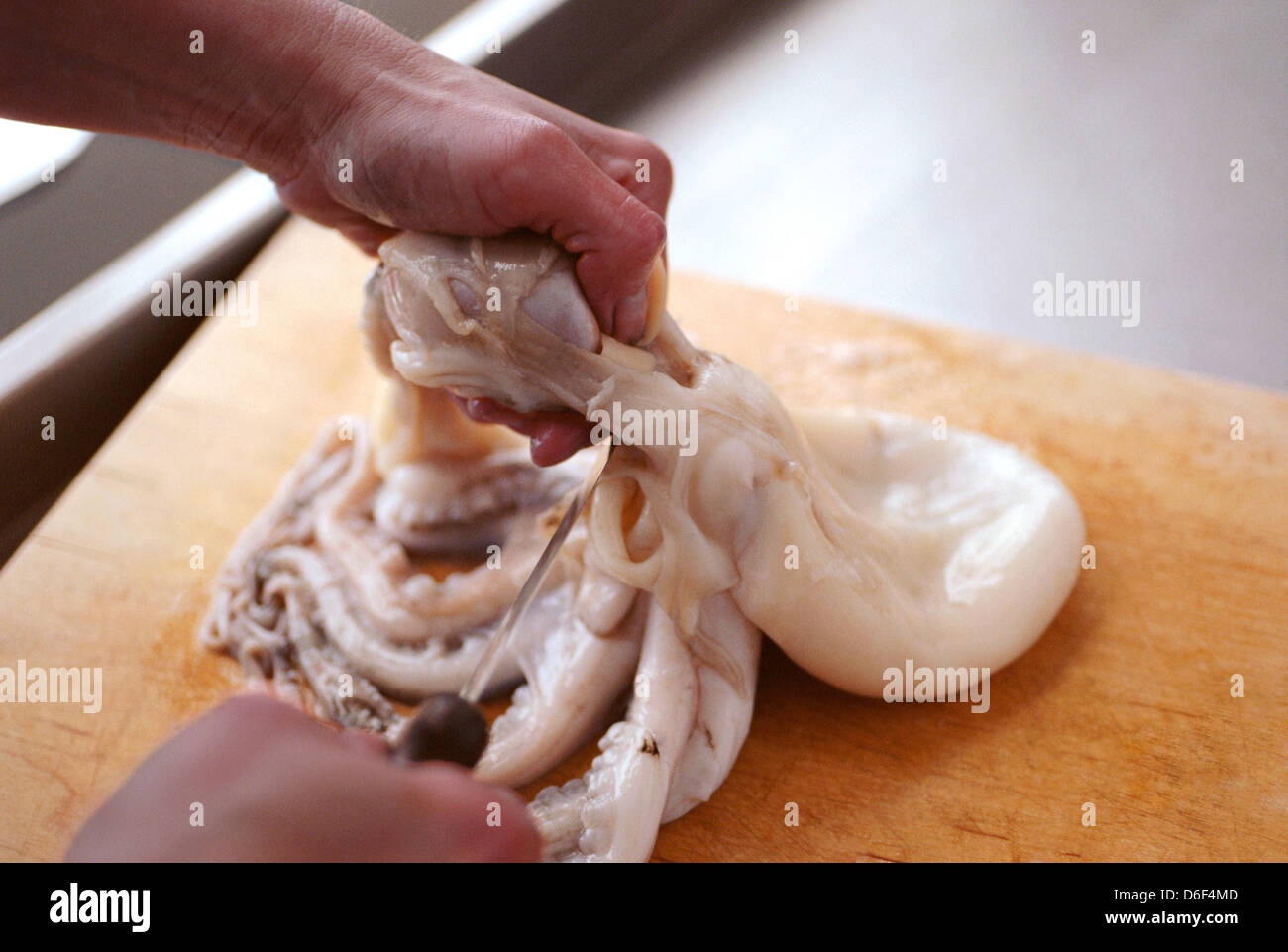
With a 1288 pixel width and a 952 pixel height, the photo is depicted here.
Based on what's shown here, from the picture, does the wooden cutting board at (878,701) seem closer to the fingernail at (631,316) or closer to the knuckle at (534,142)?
the fingernail at (631,316)

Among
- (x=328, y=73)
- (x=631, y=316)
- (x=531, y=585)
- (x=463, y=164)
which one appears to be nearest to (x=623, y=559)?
(x=531, y=585)

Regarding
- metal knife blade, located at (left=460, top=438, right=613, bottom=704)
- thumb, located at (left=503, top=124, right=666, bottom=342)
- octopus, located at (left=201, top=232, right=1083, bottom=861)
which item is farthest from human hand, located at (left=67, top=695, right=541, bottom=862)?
thumb, located at (left=503, top=124, right=666, bottom=342)

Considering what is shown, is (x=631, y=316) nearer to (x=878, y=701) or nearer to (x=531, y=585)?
(x=531, y=585)

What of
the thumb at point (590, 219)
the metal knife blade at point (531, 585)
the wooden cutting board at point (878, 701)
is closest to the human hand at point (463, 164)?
the thumb at point (590, 219)

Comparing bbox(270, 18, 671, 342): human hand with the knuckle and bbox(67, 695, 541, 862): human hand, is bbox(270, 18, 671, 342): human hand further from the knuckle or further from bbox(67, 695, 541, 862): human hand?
bbox(67, 695, 541, 862): human hand

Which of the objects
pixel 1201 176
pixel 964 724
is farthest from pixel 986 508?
pixel 1201 176

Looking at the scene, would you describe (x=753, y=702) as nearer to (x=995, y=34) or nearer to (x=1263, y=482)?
(x=1263, y=482)
